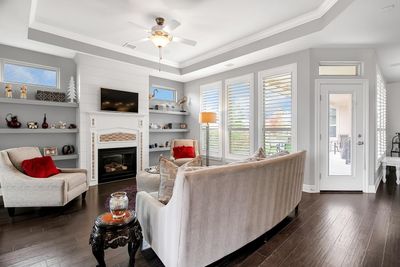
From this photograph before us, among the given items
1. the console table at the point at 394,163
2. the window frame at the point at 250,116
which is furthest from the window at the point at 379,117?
the window frame at the point at 250,116

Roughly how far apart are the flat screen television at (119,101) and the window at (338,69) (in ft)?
13.9

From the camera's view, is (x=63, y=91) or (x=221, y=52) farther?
(x=221, y=52)

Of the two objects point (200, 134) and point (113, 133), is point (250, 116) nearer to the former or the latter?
point (200, 134)

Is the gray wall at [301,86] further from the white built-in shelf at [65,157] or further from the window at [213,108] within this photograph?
the white built-in shelf at [65,157]

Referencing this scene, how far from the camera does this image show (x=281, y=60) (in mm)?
4566

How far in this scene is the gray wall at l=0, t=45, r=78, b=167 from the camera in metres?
4.11

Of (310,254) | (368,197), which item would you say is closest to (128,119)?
(310,254)

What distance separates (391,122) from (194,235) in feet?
26.6

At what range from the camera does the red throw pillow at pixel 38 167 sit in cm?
314

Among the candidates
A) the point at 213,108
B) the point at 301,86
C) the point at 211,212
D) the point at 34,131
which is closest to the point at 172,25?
the point at 301,86

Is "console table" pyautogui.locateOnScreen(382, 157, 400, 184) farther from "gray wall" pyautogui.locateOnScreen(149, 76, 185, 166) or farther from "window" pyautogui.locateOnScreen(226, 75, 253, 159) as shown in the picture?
"gray wall" pyautogui.locateOnScreen(149, 76, 185, 166)

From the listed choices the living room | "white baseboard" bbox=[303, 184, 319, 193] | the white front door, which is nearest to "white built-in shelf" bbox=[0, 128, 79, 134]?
the living room

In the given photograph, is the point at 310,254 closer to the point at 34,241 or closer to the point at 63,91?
the point at 34,241

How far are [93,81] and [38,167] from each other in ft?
7.55
